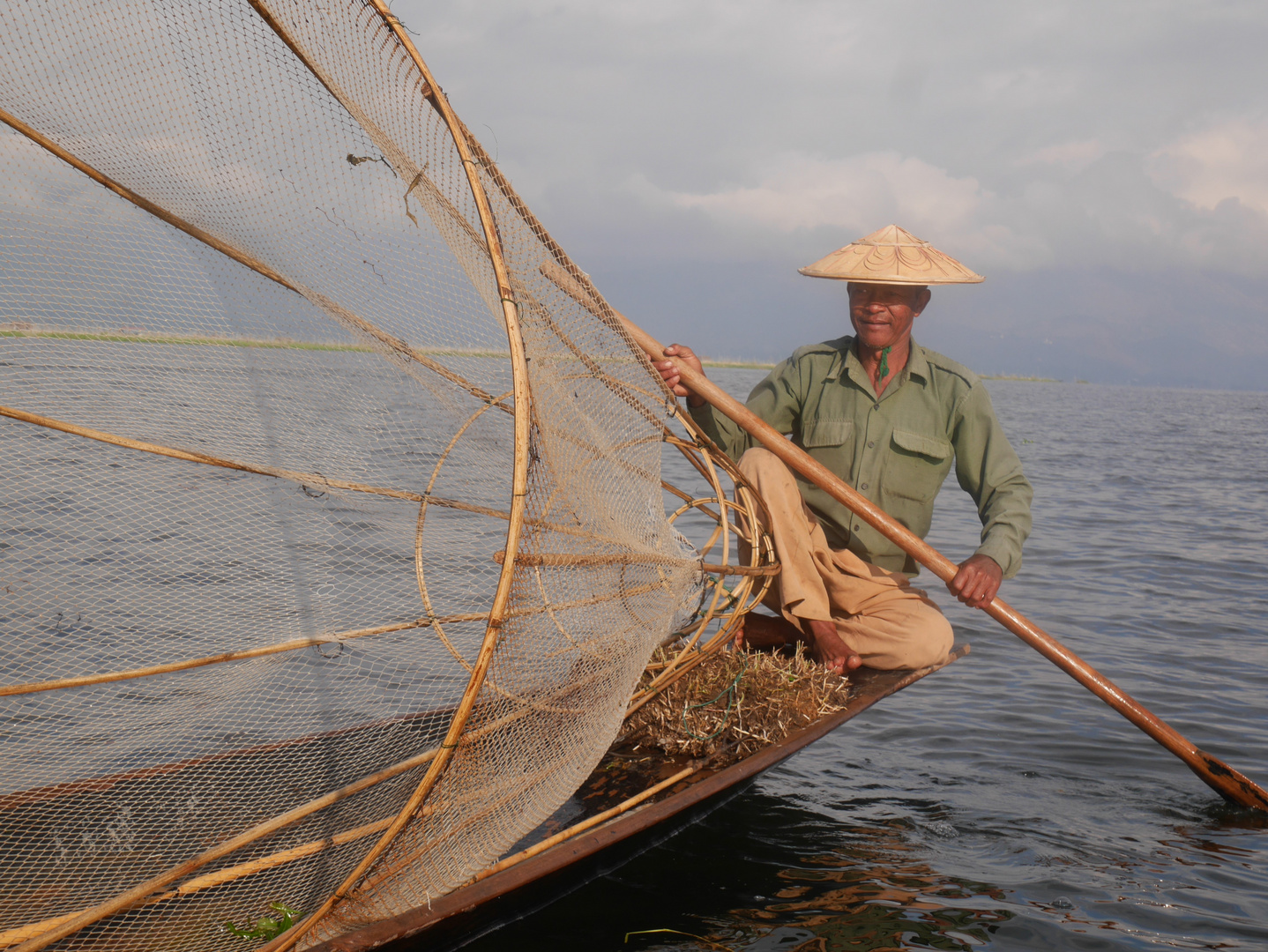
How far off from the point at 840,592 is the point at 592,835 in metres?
1.73

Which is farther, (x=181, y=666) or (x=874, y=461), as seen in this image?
(x=874, y=461)

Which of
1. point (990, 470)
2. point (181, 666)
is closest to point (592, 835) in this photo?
point (181, 666)

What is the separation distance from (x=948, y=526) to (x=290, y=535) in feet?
25.8

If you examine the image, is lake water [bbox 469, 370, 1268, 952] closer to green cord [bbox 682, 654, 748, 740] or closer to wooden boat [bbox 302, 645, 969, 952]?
wooden boat [bbox 302, 645, 969, 952]

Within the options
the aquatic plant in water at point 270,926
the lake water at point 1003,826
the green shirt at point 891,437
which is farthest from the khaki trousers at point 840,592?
the aquatic plant in water at point 270,926

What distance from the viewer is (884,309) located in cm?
391

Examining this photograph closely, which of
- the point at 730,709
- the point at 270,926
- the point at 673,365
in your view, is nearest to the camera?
the point at 270,926

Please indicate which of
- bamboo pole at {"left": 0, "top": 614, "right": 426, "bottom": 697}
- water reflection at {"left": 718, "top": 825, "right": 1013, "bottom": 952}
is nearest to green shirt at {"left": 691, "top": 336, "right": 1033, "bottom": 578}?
water reflection at {"left": 718, "top": 825, "right": 1013, "bottom": 952}

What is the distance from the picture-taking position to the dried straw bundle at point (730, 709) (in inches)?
133

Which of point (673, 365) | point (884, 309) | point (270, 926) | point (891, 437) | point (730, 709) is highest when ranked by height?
point (884, 309)

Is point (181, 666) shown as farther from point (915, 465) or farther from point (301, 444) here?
point (915, 465)

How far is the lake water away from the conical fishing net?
0.70m

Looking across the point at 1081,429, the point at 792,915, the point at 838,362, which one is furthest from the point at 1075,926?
the point at 1081,429

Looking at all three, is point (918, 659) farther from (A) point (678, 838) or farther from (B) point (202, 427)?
(B) point (202, 427)
